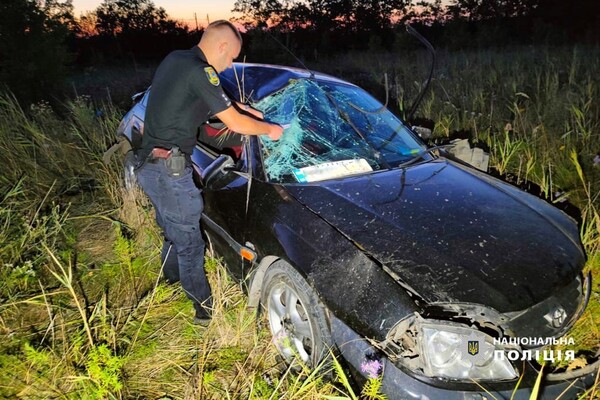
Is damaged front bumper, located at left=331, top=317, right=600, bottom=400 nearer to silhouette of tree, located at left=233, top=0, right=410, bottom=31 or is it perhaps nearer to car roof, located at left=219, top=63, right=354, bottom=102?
car roof, located at left=219, top=63, right=354, bottom=102

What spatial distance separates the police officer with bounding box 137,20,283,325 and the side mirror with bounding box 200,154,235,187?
15cm


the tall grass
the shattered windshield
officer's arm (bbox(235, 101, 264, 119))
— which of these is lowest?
the tall grass

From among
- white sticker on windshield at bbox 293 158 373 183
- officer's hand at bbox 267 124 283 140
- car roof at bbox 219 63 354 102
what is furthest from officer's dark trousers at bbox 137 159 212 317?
car roof at bbox 219 63 354 102

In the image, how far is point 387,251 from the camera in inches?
63.6

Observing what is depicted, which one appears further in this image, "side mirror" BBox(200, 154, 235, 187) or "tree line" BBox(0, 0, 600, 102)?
"tree line" BBox(0, 0, 600, 102)

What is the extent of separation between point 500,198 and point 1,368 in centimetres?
276

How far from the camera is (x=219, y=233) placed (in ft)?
7.88

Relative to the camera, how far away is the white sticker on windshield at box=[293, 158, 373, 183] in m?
2.10

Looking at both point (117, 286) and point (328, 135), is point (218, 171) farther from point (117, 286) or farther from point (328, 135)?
point (117, 286)

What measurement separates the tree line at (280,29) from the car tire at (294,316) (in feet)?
25.6

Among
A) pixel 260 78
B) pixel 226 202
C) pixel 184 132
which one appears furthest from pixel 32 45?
pixel 226 202

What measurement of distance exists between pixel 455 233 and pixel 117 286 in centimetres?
→ 221

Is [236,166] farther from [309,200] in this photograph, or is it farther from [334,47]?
[334,47]

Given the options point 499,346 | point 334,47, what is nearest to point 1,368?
→ point 499,346
